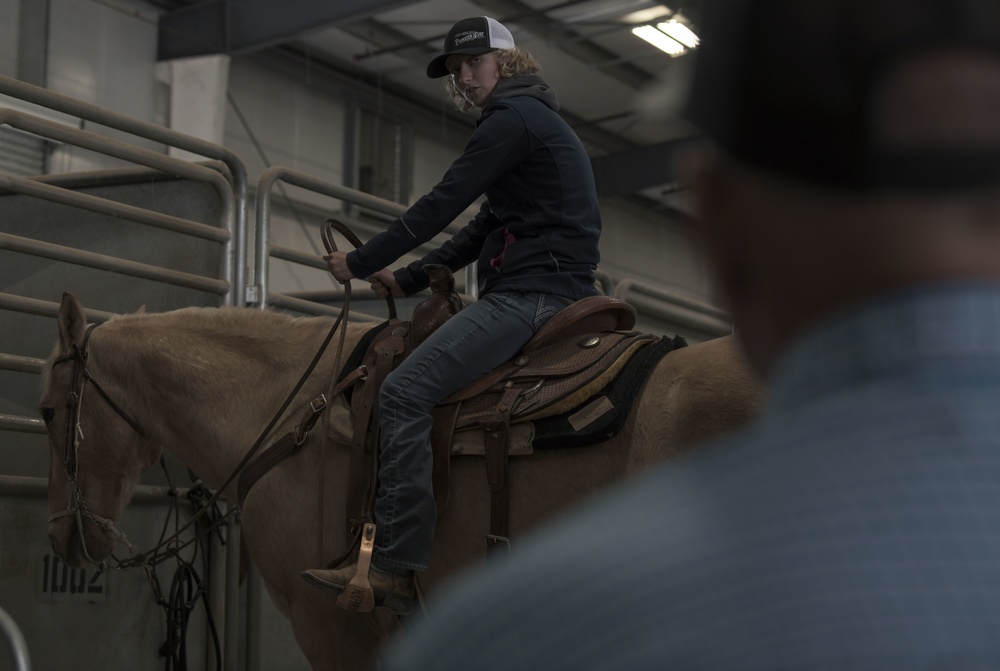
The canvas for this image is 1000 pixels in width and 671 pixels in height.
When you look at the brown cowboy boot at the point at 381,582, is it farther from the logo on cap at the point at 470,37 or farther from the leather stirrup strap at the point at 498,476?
the logo on cap at the point at 470,37

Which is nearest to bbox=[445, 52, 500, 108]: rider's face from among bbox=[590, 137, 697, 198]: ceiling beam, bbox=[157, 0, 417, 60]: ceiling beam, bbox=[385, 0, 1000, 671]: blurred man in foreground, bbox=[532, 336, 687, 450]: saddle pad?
bbox=[532, 336, 687, 450]: saddle pad

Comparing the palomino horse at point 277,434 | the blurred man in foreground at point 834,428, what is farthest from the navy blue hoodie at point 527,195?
the blurred man in foreground at point 834,428

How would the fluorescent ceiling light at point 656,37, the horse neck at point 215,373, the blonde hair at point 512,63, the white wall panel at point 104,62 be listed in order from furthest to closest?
the fluorescent ceiling light at point 656,37
the white wall panel at point 104,62
the horse neck at point 215,373
the blonde hair at point 512,63

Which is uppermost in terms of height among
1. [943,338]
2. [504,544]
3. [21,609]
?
[943,338]

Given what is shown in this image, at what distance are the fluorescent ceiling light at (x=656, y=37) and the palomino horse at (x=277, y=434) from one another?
37.3 ft

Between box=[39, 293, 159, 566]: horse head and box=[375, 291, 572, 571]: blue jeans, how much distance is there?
4.16 ft

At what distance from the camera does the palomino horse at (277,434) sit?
11.2 ft

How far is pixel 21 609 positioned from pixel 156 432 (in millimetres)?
1037

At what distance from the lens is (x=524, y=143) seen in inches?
148

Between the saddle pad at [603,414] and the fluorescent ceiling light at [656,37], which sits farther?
the fluorescent ceiling light at [656,37]

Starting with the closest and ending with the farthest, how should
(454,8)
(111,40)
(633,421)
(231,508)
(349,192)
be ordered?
(633,421), (231,508), (349,192), (111,40), (454,8)

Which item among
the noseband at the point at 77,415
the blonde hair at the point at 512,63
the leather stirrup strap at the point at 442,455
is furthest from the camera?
the noseband at the point at 77,415

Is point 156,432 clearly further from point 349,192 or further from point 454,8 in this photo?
point 454,8

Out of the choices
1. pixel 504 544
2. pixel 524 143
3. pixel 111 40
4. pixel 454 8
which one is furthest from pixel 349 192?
pixel 454 8
